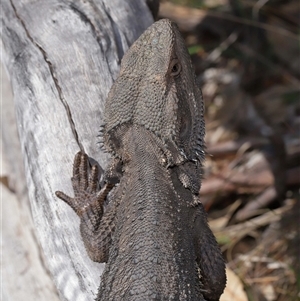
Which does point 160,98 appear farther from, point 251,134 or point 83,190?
point 251,134

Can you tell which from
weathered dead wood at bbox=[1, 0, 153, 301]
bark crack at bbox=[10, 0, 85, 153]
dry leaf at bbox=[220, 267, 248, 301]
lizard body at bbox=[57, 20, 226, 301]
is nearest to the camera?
lizard body at bbox=[57, 20, 226, 301]

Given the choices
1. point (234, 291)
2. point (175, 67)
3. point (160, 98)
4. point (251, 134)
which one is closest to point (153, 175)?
point (160, 98)

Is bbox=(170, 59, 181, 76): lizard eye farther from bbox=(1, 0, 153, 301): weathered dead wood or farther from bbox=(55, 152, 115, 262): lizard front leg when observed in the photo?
bbox=(55, 152, 115, 262): lizard front leg

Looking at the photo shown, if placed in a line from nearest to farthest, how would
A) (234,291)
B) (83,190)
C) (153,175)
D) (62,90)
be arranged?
(153,175) → (83,190) → (62,90) → (234,291)

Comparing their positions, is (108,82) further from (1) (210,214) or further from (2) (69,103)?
(1) (210,214)

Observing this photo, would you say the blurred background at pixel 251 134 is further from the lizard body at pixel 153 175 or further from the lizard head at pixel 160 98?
the lizard head at pixel 160 98

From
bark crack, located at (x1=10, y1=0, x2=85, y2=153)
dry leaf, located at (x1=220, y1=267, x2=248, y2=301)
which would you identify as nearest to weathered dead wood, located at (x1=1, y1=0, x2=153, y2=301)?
bark crack, located at (x1=10, y1=0, x2=85, y2=153)

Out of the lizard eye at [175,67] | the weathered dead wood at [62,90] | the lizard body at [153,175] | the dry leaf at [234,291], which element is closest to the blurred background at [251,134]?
the dry leaf at [234,291]
